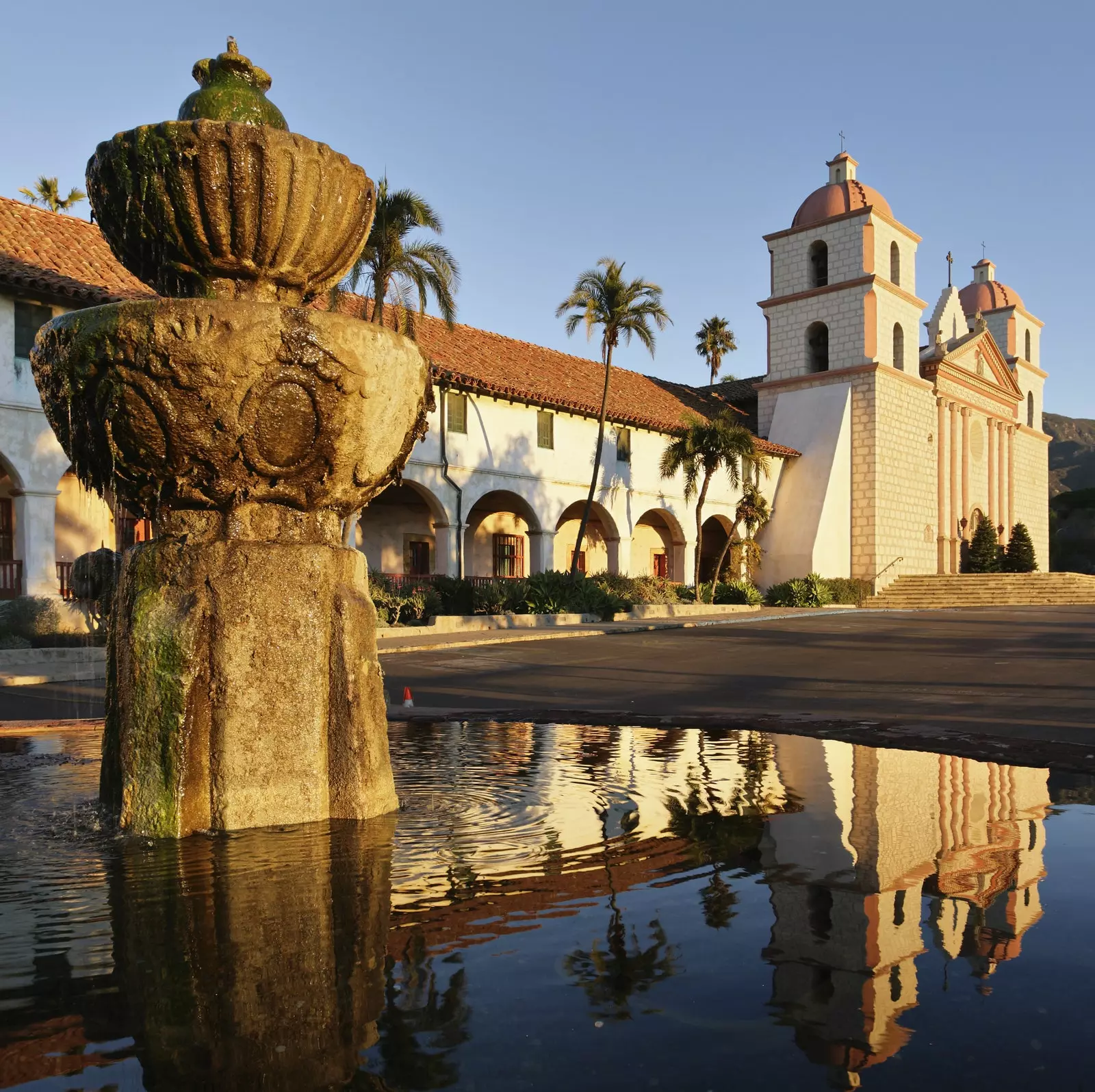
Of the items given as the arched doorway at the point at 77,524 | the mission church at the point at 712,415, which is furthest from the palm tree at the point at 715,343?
the arched doorway at the point at 77,524

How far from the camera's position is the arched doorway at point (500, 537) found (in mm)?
27125

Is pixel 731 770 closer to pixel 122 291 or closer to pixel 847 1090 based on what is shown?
pixel 847 1090

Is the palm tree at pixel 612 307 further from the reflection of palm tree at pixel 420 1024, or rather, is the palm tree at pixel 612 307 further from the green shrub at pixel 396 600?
the reflection of palm tree at pixel 420 1024

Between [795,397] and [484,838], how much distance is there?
1346 inches

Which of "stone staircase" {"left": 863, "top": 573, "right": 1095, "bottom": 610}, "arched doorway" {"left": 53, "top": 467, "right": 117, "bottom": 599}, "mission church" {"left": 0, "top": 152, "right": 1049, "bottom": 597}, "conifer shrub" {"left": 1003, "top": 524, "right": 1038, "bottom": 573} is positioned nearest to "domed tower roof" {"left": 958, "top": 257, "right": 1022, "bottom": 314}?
"mission church" {"left": 0, "top": 152, "right": 1049, "bottom": 597}

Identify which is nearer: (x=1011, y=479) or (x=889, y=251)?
(x=889, y=251)

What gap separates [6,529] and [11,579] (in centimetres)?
164

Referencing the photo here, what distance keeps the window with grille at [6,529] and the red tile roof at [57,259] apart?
158 inches

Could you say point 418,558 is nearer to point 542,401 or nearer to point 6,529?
point 542,401

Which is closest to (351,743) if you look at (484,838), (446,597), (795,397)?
(484,838)

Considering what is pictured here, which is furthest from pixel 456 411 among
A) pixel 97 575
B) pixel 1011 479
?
pixel 1011 479

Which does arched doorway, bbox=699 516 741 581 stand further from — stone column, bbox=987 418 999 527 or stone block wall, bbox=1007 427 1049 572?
stone block wall, bbox=1007 427 1049 572

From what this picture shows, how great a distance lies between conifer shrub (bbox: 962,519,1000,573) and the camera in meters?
38.8

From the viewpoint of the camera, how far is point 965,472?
4006cm
